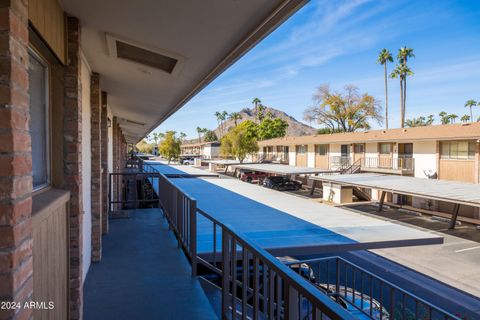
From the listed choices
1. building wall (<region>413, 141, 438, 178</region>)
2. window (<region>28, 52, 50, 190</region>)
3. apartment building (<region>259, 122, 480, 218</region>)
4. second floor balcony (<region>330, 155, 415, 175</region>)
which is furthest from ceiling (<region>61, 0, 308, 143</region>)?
second floor balcony (<region>330, 155, 415, 175</region>)

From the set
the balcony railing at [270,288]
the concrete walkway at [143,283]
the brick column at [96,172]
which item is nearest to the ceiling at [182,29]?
the brick column at [96,172]

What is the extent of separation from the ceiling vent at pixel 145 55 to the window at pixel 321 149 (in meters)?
27.4

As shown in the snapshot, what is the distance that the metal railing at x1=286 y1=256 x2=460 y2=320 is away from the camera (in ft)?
15.4

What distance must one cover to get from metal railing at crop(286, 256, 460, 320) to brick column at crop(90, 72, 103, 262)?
3063 mm

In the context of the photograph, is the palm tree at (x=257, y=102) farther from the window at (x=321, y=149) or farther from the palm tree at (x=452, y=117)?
the palm tree at (x=452, y=117)

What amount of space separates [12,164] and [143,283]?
9.64 ft

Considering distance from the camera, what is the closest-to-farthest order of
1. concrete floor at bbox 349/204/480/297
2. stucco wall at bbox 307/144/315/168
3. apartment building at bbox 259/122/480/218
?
concrete floor at bbox 349/204/480/297 → apartment building at bbox 259/122/480/218 → stucco wall at bbox 307/144/315/168

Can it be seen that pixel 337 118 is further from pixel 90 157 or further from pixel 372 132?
pixel 90 157

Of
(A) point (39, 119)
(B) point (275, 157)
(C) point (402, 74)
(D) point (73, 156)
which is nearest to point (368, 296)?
(D) point (73, 156)

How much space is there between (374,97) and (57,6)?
2032 inches

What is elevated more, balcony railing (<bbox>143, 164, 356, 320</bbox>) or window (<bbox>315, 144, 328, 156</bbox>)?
window (<bbox>315, 144, 328, 156</bbox>)

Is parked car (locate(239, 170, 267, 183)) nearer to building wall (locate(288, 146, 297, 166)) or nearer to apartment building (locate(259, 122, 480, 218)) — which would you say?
building wall (locate(288, 146, 297, 166))

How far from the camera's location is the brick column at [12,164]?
1267 millimetres

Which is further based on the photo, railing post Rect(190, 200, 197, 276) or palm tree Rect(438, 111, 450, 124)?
palm tree Rect(438, 111, 450, 124)
